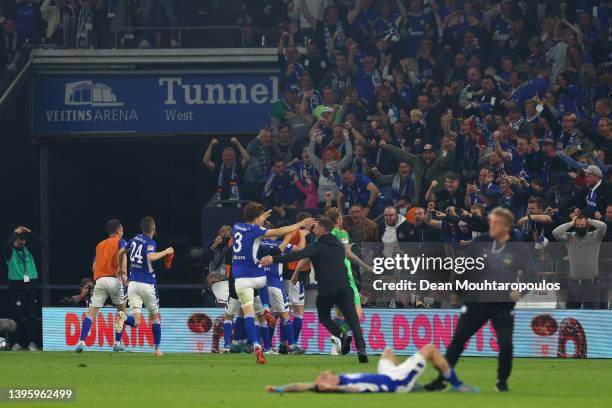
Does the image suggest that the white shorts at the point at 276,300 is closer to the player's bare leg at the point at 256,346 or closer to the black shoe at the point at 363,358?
the player's bare leg at the point at 256,346

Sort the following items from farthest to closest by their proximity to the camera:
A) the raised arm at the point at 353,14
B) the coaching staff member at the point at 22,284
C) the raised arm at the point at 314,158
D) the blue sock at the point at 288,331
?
the raised arm at the point at 353,14
the coaching staff member at the point at 22,284
the raised arm at the point at 314,158
the blue sock at the point at 288,331

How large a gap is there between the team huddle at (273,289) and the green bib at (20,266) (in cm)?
399

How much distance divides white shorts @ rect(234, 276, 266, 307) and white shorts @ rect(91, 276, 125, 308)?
4754 mm

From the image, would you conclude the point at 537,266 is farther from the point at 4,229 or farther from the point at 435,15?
the point at 4,229

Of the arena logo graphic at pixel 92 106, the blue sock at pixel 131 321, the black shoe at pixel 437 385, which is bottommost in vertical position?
the black shoe at pixel 437 385

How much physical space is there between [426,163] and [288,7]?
27.4ft

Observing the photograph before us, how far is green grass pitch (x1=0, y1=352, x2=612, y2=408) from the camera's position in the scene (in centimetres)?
1306

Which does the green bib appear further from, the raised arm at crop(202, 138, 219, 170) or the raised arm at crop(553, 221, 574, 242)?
the raised arm at crop(553, 221, 574, 242)

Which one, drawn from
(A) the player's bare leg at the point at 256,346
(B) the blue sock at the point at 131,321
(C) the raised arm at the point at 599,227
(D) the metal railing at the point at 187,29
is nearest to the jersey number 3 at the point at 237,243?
(A) the player's bare leg at the point at 256,346

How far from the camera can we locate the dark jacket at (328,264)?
1906 cm

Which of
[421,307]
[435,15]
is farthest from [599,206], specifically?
[435,15]

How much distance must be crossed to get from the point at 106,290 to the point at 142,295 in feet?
4.56

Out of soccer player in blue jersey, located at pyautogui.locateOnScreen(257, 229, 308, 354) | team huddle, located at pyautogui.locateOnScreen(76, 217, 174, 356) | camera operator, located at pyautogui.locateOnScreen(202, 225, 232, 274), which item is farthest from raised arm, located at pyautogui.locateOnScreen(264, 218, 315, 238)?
camera operator, located at pyautogui.locateOnScreen(202, 225, 232, 274)

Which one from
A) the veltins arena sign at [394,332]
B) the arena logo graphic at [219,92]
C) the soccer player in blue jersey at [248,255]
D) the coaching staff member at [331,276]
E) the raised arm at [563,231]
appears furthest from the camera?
A: the arena logo graphic at [219,92]
